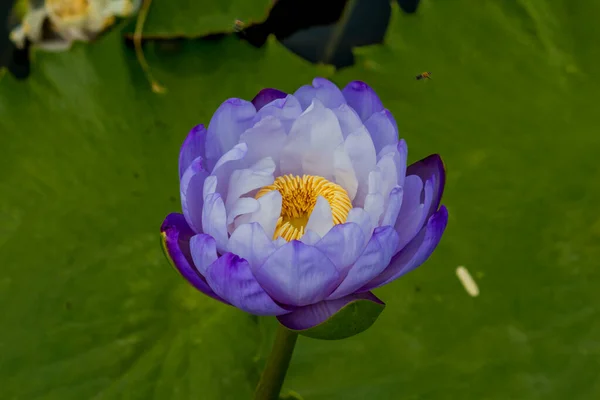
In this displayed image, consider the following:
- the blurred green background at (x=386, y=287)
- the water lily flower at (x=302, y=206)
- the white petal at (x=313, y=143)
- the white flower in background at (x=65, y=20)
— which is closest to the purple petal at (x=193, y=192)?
the water lily flower at (x=302, y=206)

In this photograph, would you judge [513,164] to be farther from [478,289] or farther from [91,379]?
[91,379]

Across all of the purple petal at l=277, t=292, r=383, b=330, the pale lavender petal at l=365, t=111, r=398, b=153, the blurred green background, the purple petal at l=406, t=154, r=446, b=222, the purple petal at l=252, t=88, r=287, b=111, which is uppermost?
the pale lavender petal at l=365, t=111, r=398, b=153

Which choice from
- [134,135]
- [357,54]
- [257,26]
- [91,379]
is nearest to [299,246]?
[91,379]

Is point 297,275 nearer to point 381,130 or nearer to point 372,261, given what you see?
point 372,261

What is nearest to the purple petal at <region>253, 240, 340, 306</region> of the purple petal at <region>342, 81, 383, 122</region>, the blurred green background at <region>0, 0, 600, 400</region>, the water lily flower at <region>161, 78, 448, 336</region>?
the water lily flower at <region>161, 78, 448, 336</region>

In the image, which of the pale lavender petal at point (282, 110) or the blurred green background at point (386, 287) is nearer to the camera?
the pale lavender petal at point (282, 110)

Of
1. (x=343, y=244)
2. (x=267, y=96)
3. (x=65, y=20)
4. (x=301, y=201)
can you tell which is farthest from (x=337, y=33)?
(x=343, y=244)

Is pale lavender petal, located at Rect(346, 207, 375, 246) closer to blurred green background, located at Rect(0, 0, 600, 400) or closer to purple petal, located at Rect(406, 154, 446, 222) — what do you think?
purple petal, located at Rect(406, 154, 446, 222)

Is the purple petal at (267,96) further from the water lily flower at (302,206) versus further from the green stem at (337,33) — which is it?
the green stem at (337,33)
